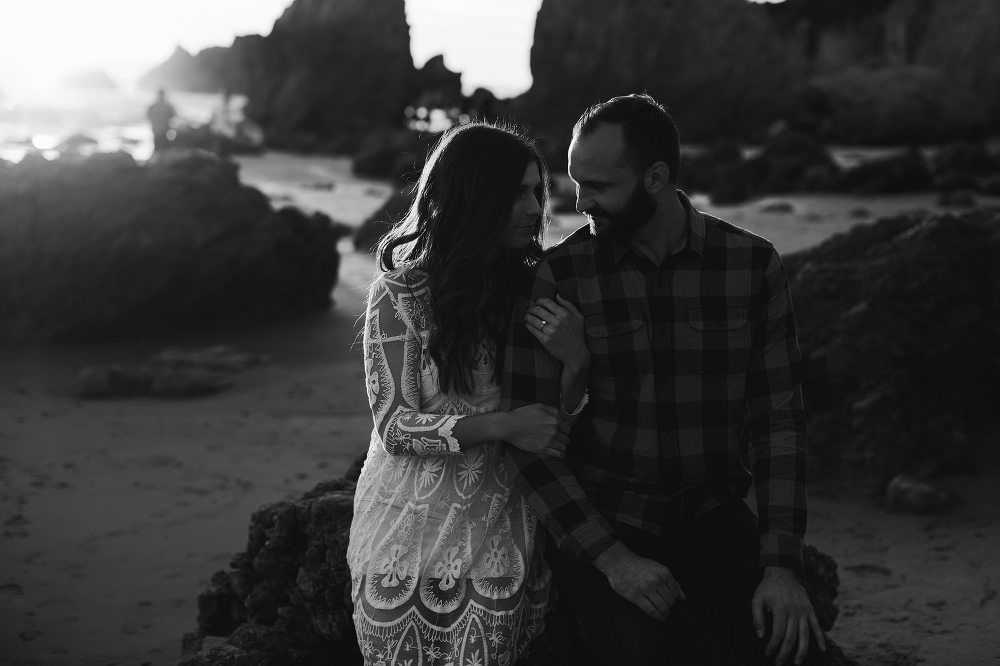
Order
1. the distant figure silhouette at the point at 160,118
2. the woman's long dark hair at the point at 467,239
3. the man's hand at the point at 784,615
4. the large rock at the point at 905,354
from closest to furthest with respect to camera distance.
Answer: the man's hand at the point at 784,615 → the woman's long dark hair at the point at 467,239 → the large rock at the point at 905,354 → the distant figure silhouette at the point at 160,118

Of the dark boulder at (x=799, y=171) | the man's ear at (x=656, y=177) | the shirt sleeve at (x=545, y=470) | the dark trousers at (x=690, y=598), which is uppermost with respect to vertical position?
the man's ear at (x=656, y=177)

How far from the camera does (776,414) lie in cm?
293

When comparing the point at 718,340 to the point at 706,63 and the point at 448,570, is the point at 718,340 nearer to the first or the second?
the point at 448,570

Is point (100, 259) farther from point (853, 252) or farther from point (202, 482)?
point (853, 252)

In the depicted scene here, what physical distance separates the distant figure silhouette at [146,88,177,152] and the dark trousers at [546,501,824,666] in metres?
21.4

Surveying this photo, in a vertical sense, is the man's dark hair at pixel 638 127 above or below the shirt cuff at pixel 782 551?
above

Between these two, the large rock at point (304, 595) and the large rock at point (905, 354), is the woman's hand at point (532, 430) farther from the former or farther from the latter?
the large rock at point (905, 354)

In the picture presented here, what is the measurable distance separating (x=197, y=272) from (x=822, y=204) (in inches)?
439

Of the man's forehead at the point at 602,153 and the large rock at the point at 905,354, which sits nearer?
the man's forehead at the point at 602,153

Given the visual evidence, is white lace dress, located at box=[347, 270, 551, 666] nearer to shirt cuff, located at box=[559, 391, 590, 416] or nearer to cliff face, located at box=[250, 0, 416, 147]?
shirt cuff, located at box=[559, 391, 590, 416]

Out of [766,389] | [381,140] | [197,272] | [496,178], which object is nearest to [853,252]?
[766,389]

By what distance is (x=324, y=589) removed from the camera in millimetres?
3197

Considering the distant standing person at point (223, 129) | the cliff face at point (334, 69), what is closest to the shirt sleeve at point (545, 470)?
the distant standing person at point (223, 129)

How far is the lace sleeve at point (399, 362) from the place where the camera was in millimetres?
2680
